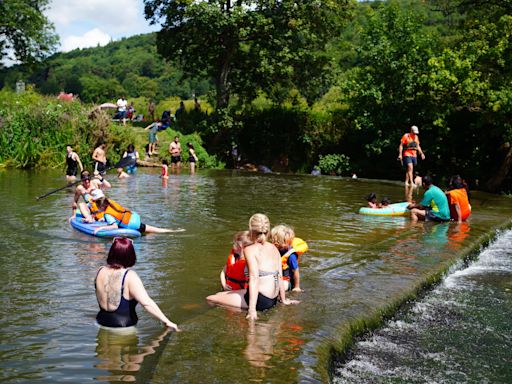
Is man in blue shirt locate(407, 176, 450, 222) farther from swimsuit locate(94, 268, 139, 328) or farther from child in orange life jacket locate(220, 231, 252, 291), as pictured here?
swimsuit locate(94, 268, 139, 328)

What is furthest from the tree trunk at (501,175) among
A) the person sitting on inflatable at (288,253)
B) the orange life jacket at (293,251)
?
the person sitting on inflatable at (288,253)

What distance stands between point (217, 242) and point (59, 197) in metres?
7.74

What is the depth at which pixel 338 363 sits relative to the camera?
6.16 meters

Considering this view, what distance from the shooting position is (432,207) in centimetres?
1417

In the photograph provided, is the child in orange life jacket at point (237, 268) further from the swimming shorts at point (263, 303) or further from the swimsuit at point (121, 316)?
the swimsuit at point (121, 316)

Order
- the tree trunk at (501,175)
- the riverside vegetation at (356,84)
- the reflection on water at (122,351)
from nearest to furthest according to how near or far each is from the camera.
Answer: the reflection on water at (122,351)
the tree trunk at (501,175)
the riverside vegetation at (356,84)

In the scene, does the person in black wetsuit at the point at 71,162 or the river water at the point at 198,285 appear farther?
the person in black wetsuit at the point at 71,162

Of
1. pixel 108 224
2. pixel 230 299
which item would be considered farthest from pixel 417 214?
pixel 230 299

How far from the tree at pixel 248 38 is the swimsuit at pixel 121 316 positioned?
24.7m

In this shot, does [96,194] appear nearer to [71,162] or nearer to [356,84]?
[71,162]

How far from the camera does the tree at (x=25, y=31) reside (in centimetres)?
4712

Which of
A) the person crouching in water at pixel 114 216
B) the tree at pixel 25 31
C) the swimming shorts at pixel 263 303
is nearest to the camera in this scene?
the swimming shorts at pixel 263 303

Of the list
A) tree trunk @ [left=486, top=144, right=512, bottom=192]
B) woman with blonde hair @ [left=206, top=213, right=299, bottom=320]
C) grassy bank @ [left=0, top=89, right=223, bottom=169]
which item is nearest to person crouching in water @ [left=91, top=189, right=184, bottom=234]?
woman with blonde hair @ [left=206, top=213, right=299, bottom=320]

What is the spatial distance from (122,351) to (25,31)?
156 feet
